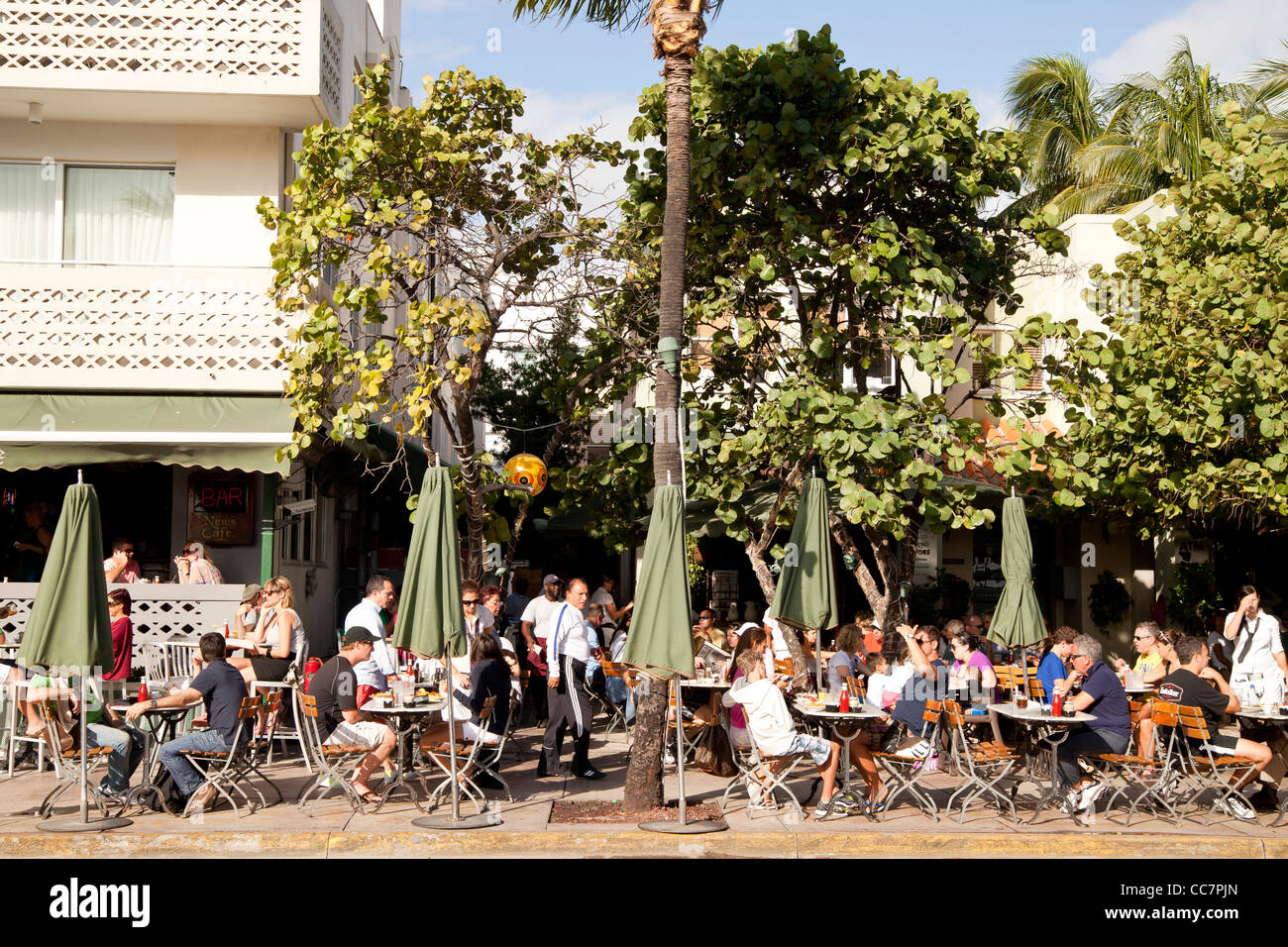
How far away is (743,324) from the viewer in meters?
13.8

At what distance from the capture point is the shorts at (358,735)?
1023 cm

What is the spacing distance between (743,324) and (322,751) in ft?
21.4

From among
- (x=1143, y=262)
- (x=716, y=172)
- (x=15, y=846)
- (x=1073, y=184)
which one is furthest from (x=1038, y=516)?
(x=1073, y=184)

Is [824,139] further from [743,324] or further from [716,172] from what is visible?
[743,324]

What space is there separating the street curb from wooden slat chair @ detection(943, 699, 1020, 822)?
2.29ft

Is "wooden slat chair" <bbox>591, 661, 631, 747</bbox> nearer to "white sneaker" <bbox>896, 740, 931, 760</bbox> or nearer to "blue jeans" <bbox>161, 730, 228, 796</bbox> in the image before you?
"white sneaker" <bbox>896, 740, 931, 760</bbox>

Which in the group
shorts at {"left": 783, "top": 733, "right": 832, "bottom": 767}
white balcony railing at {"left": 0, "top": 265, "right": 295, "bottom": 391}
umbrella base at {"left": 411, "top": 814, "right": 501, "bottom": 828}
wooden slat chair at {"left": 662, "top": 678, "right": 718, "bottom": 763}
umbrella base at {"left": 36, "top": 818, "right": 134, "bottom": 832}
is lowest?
umbrella base at {"left": 411, "top": 814, "right": 501, "bottom": 828}

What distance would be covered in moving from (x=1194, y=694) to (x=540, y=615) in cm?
658

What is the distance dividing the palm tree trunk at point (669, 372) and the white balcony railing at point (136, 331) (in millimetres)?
6224

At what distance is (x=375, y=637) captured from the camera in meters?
11.2

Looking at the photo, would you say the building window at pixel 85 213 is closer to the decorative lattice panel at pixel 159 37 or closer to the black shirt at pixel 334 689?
the decorative lattice panel at pixel 159 37

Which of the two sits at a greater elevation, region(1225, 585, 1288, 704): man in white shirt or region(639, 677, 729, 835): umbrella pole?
region(1225, 585, 1288, 704): man in white shirt

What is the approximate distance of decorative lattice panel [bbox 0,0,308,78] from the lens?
1512 centimetres

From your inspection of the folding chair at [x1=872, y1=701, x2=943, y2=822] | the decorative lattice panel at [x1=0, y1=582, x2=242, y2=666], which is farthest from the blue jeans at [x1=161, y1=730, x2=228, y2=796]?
the folding chair at [x1=872, y1=701, x2=943, y2=822]
